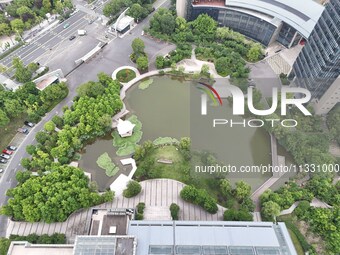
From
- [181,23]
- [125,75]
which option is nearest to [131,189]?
[125,75]

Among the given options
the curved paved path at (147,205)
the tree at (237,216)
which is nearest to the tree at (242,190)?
the tree at (237,216)

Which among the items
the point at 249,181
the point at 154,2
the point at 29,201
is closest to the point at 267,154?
the point at 249,181

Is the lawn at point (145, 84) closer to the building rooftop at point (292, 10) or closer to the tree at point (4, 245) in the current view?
the building rooftop at point (292, 10)

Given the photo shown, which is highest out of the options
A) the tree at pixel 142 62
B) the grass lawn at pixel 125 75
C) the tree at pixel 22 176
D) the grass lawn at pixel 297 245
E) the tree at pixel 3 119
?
the tree at pixel 142 62

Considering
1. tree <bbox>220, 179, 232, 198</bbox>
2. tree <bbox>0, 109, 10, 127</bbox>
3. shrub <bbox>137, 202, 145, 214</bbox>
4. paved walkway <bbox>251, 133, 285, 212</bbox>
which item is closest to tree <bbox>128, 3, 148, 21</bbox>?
tree <bbox>0, 109, 10, 127</bbox>

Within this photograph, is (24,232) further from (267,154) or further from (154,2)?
(154,2)

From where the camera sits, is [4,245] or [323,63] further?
[323,63]

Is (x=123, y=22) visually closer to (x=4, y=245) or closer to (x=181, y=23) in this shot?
(x=181, y=23)
